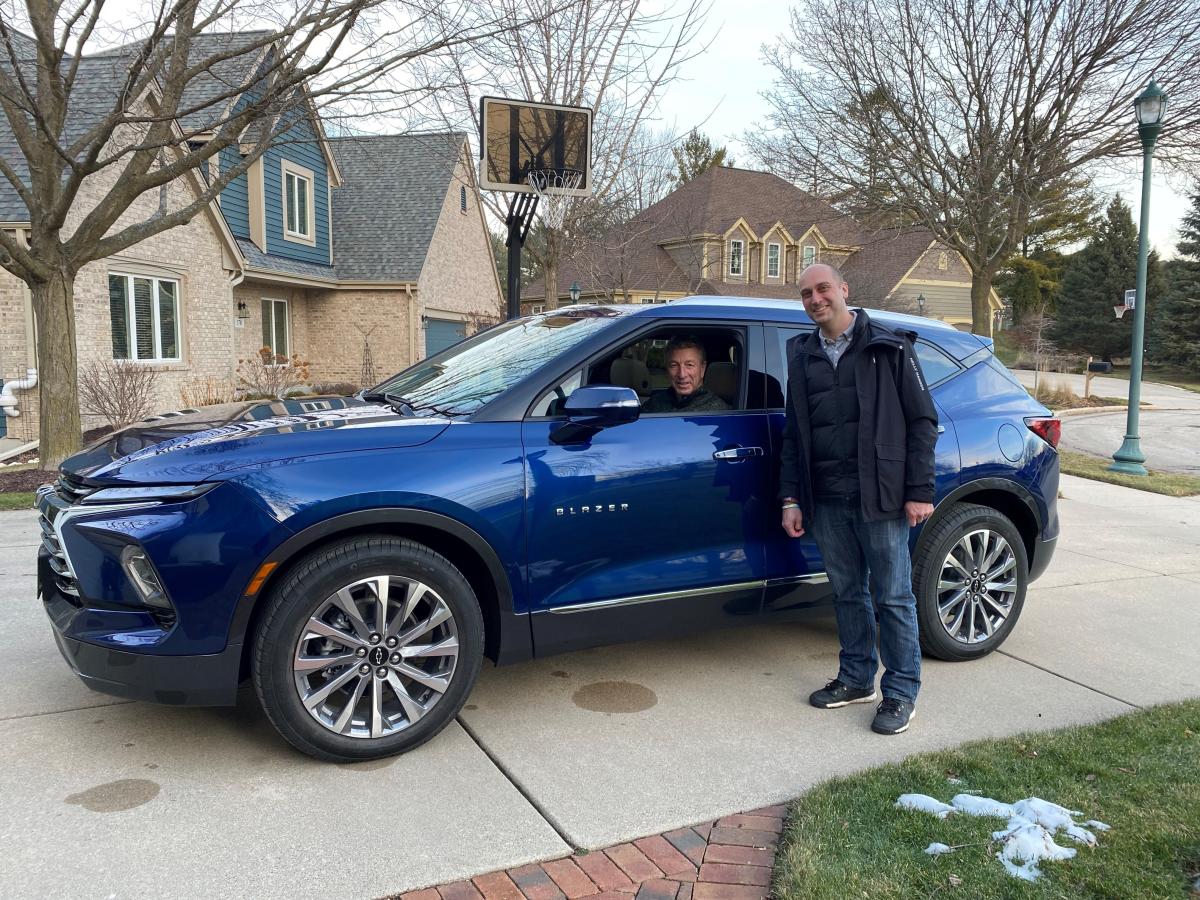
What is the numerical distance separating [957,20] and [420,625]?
15.8 m

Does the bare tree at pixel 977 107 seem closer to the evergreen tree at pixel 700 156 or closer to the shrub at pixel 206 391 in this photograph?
the shrub at pixel 206 391

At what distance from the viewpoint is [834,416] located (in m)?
3.74

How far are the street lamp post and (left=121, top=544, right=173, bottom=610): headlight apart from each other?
1216 cm

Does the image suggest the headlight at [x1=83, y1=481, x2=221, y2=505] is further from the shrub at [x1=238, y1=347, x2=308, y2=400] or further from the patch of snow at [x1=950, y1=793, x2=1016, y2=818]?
the shrub at [x1=238, y1=347, x2=308, y2=400]

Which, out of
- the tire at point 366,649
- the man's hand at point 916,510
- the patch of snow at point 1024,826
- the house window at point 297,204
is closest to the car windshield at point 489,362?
the tire at point 366,649

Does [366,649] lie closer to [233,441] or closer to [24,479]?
[233,441]

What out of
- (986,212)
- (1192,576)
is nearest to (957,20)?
(986,212)

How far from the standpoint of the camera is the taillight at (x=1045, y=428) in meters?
4.71

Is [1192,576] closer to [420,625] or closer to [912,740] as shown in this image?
[912,740]

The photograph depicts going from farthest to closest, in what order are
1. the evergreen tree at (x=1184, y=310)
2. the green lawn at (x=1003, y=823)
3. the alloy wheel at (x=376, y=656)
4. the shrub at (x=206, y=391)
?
1. the evergreen tree at (x=1184, y=310)
2. the shrub at (x=206, y=391)
3. the alloy wheel at (x=376, y=656)
4. the green lawn at (x=1003, y=823)

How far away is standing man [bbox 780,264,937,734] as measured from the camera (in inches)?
144

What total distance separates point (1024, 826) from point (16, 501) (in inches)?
340

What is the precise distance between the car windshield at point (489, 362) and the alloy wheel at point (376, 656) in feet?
2.67

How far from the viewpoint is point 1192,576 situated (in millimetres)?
6590
